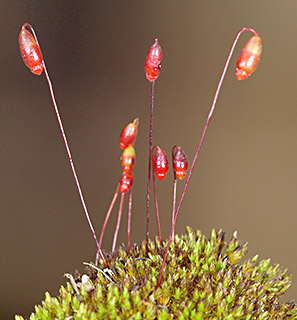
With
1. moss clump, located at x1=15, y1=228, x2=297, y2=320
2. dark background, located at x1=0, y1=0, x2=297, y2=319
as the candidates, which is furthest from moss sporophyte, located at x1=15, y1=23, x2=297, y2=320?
dark background, located at x1=0, y1=0, x2=297, y2=319

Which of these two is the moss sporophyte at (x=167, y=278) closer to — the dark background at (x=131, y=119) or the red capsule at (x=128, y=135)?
the red capsule at (x=128, y=135)

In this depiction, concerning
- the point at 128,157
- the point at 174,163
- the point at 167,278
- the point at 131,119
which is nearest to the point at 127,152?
the point at 128,157

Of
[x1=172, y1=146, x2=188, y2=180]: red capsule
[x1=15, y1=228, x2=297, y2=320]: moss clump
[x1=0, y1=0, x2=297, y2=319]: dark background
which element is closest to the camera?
[x1=15, y1=228, x2=297, y2=320]: moss clump

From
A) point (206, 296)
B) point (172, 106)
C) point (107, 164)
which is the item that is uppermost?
point (172, 106)

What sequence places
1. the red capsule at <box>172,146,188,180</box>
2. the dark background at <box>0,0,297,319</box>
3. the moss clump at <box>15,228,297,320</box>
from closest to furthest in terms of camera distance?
the moss clump at <box>15,228,297,320</box>, the red capsule at <box>172,146,188,180</box>, the dark background at <box>0,0,297,319</box>

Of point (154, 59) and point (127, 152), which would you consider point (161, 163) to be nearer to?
point (127, 152)

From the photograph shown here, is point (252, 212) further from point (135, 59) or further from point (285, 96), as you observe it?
point (135, 59)

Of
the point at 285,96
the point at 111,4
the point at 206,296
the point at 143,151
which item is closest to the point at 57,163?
the point at 143,151

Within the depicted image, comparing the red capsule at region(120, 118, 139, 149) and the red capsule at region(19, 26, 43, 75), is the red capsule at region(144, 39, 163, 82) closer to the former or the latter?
the red capsule at region(120, 118, 139, 149)
